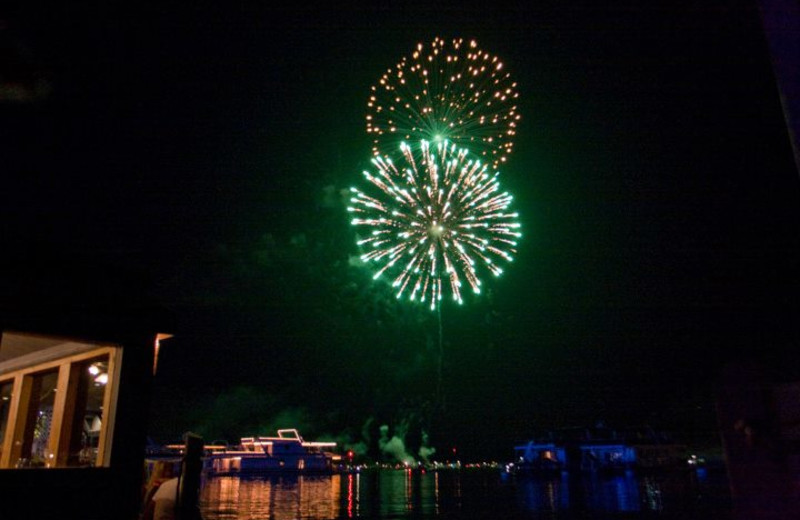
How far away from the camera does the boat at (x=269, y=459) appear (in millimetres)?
105625

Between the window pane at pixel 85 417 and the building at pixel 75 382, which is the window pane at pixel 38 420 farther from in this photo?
the window pane at pixel 85 417

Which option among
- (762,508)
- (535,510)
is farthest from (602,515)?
(762,508)

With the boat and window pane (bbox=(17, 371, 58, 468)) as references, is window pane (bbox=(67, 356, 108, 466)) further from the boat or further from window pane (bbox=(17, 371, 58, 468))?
the boat

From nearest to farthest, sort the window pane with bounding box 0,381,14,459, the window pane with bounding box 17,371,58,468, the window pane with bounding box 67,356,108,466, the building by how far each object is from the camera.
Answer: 1. the building
2. the window pane with bounding box 67,356,108,466
3. the window pane with bounding box 17,371,58,468
4. the window pane with bounding box 0,381,14,459

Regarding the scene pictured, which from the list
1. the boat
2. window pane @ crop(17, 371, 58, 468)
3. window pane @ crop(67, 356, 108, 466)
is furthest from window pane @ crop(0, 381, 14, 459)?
the boat

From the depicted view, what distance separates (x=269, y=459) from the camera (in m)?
107

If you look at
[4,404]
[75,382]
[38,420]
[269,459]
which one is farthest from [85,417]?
[269,459]

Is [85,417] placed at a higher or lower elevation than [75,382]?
lower

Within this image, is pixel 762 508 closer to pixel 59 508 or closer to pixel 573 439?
pixel 59 508

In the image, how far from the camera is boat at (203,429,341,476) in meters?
106

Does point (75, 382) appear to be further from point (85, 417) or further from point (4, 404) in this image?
point (4, 404)

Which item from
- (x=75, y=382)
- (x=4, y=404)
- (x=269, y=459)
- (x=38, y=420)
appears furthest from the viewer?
(x=269, y=459)

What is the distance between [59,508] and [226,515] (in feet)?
72.3

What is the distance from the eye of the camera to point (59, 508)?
805 cm
